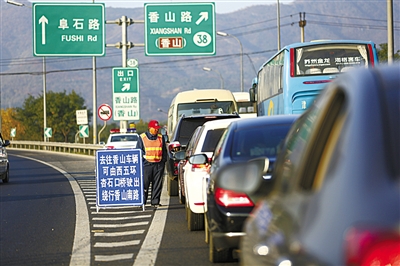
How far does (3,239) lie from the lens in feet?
37.1

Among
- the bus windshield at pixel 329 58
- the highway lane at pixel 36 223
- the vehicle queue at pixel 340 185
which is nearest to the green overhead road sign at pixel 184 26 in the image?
the bus windshield at pixel 329 58

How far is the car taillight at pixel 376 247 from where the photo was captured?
7.48ft

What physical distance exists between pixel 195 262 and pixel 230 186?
4925 millimetres

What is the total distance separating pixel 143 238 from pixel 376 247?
8.90 m

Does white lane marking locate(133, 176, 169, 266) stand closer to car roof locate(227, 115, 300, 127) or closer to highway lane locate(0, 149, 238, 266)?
highway lane locate(0, 149, 238, 266)

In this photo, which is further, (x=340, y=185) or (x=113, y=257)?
(x=113, y=257)

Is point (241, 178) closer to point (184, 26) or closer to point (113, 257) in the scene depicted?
point (113, 257)

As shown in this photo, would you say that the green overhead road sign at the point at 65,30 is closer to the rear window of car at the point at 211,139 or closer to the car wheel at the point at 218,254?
the rear window of car at the point at 211,139

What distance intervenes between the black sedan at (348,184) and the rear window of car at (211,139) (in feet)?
27.0

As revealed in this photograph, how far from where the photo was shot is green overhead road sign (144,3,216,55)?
3244 centimetres

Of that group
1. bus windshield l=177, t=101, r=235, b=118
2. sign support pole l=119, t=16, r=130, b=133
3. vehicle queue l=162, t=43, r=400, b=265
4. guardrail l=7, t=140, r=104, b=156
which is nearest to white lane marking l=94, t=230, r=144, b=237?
vehicle queue l=162, t=43, r=400, b=265

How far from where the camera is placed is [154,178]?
15586 millimetres

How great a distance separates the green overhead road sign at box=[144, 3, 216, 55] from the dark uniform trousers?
16987mm

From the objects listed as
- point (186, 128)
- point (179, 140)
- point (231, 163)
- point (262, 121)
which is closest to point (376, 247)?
point (231, 163)
